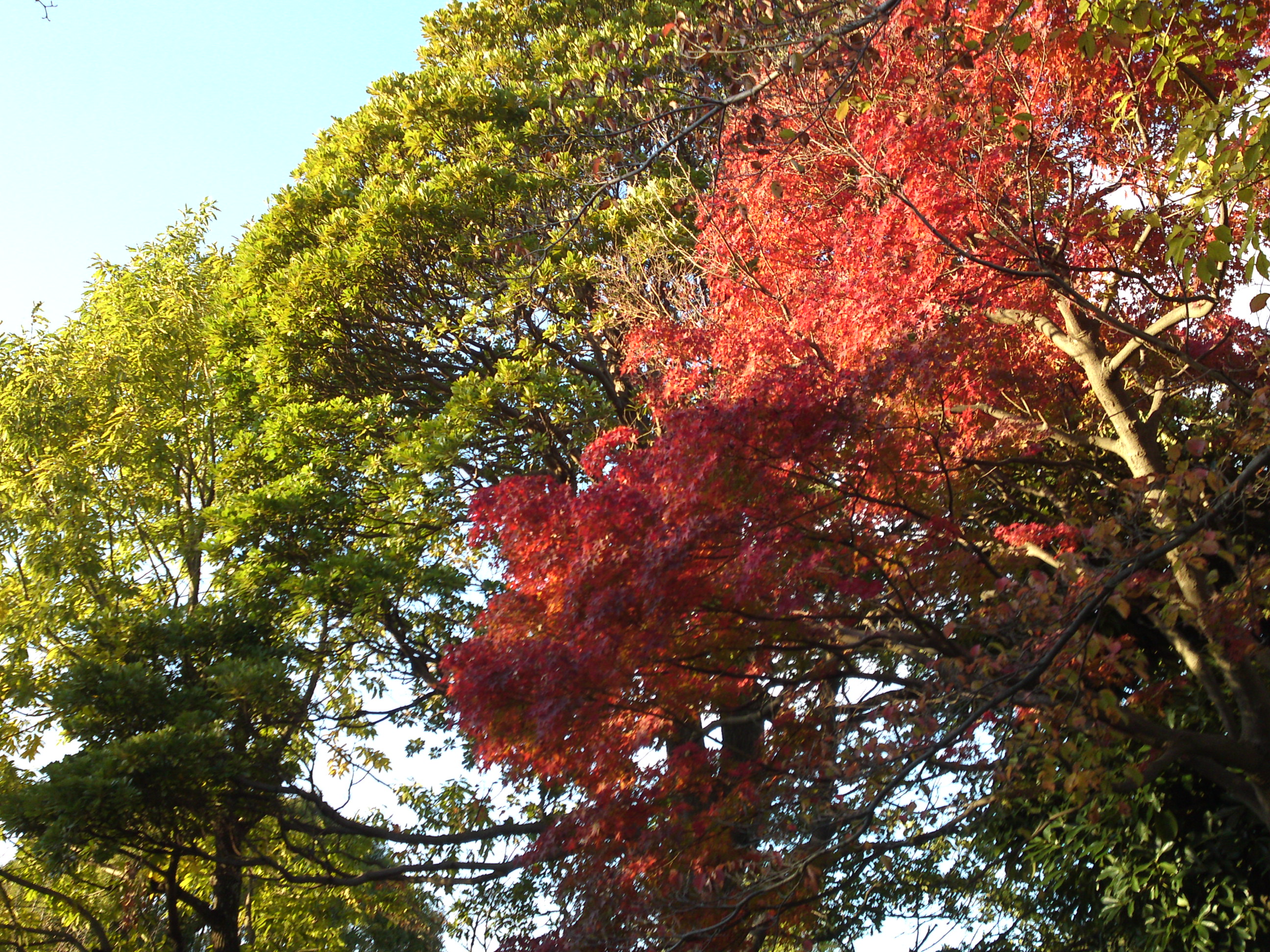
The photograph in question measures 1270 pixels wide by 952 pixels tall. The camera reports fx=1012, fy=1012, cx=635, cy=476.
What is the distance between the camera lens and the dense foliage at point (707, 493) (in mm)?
5859

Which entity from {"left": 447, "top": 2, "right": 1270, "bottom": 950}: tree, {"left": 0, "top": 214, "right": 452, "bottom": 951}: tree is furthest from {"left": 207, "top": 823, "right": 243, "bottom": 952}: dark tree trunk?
{"left": 447, "top": 2, "right": 1270, "bottom": 950}: tree

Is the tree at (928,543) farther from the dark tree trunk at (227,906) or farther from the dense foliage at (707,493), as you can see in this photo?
the dark tree trunk at (227,906)

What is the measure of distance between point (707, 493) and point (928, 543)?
1.88 meters

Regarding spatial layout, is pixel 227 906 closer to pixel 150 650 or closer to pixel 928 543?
pixel 150 650

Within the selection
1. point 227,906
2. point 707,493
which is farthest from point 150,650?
point 707,493

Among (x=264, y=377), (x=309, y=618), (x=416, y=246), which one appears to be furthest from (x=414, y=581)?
(x=416, y=246)

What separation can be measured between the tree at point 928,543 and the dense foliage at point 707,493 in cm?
5

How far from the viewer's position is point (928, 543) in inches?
280

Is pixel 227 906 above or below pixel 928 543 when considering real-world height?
above

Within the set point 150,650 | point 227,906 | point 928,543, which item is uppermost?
point 150,650

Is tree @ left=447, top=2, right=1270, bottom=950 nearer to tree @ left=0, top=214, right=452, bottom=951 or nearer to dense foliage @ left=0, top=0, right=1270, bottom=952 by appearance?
dense foliage @ left=0, top=0, right=1270, bottom=952

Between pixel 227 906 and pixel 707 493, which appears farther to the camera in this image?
pixel 227 906

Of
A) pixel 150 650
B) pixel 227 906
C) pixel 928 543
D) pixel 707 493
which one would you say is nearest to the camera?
pixel 707 493

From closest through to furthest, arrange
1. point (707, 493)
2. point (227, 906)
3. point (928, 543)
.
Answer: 1. point (707, 493)
2. point (928, 543)
3. point (227, 906)
